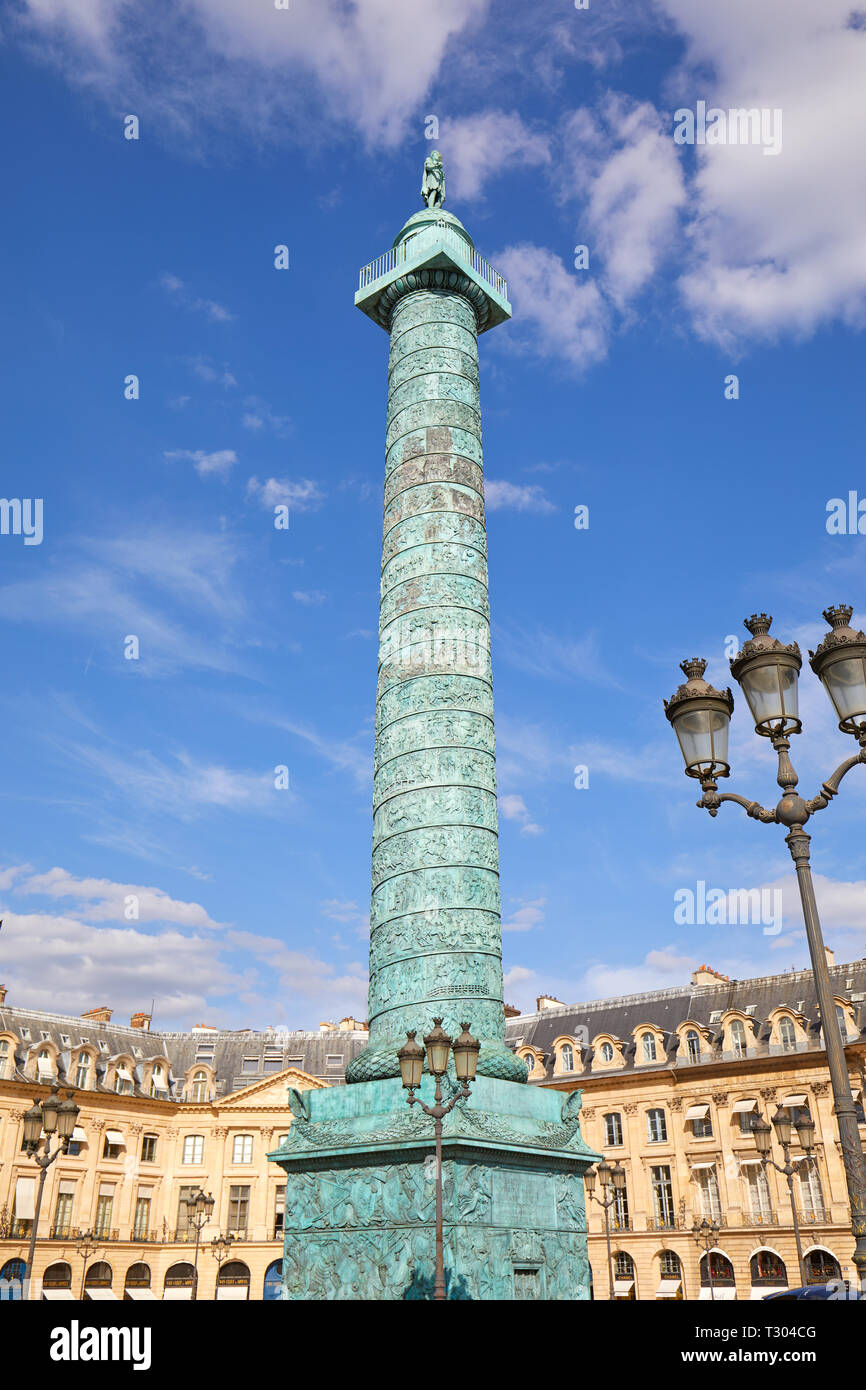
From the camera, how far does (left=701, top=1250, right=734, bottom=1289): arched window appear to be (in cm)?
3294

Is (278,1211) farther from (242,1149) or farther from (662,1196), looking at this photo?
(662,1196)

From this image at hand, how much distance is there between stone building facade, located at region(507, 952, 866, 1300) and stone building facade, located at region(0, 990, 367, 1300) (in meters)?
11.4

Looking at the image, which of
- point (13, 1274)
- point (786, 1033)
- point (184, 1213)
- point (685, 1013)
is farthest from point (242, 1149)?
point (786, 1033)

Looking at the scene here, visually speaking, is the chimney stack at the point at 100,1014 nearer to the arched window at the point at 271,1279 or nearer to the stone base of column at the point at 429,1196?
the arched window at the point at 271,1279

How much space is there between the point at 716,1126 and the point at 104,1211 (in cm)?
2163

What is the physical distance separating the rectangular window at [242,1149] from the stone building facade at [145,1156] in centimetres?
5

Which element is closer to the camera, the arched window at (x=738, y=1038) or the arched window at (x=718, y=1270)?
the arched window at (x=718, y=1270)

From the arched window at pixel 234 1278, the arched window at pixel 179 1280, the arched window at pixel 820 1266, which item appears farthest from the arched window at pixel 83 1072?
the arched window at pixel 820 1266

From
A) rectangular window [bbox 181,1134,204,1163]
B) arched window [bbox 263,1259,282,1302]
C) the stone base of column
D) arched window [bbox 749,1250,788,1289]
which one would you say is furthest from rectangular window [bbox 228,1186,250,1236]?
the stone base of column

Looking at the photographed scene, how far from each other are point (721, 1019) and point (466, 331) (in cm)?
2631

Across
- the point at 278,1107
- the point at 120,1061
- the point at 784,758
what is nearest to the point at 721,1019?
the point at 278,1107

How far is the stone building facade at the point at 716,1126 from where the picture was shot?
3189 centimetres

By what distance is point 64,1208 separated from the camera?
36875mm

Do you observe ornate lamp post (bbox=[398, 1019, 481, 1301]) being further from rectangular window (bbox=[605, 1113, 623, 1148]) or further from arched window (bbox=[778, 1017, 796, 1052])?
rectangular window (bbox=[605, 1113, 623, 1148])
